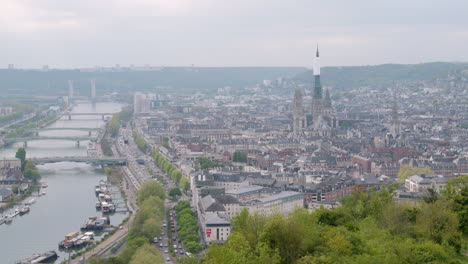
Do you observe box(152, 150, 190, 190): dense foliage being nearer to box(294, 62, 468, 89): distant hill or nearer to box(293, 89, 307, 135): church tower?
box(293, 89, 307, 135): church tower

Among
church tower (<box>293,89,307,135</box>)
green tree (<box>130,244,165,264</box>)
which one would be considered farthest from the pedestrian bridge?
green tree (<box>130,244,165,264</box>)

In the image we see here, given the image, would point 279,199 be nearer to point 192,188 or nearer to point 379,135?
point 192,188

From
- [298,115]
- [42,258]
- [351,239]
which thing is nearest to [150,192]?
[42,258]

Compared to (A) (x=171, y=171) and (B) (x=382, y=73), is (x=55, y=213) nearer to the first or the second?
(A) (x=171, y=171)

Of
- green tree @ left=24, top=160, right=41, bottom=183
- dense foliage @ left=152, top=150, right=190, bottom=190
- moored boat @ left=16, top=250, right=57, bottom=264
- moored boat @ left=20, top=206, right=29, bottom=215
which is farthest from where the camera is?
green tree @ left=24, top=160, right=41, bottom=183

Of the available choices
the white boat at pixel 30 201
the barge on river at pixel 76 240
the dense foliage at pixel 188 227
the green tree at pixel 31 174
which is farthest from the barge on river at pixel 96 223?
the green tree at pixel 31 174

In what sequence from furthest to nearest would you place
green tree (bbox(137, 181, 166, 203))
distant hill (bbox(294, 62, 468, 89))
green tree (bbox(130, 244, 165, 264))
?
distant hill (bbox(294, 62, 468, 89)) < green tree (bbox(137, 181, 166, 203)) < green tree (bbox(130, 244, 165, 264))
